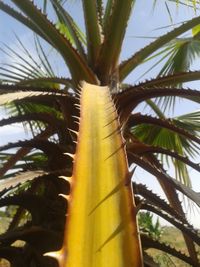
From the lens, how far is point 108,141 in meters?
1.08

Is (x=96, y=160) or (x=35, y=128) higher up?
(x=35, y=128)

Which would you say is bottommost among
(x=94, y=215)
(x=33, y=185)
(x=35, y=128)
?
(x=94, y=215)

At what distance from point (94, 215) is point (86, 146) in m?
0.29

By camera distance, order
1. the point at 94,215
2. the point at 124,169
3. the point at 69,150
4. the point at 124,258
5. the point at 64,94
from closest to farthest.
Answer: the point at 124,258, the point at 94,215, the point at 124,169, the point at 69,150, the point at 64,94

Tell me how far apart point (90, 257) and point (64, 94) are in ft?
4.28

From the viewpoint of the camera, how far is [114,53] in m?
2.29

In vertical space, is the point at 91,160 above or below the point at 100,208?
above

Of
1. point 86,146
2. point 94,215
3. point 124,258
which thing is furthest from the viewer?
point 86,146

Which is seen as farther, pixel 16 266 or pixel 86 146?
pixel 16 266

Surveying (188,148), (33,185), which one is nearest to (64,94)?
(33,185)

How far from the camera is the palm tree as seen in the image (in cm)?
74

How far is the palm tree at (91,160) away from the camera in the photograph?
736 millimetres

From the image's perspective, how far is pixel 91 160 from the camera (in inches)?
38.4

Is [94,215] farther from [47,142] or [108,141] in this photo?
[47,142]
